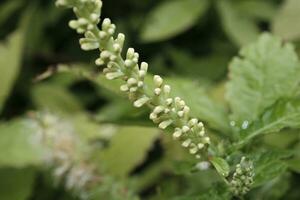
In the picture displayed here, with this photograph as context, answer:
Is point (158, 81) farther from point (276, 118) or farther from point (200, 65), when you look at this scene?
point (200, 65)

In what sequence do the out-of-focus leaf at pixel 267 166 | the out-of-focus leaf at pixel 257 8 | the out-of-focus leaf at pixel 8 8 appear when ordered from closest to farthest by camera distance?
the out-of-focus leaf at pixel 267 166 < the out-of-focus leaf at pixel 257 8 < the out-of-focus leaf at pixel 8 8

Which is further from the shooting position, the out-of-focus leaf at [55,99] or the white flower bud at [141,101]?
the out-of-focus leaf at [55,99]

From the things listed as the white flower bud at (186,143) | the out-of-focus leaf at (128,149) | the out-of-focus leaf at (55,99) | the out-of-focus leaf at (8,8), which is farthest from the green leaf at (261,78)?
the out-of-focus leaf at (8,8)

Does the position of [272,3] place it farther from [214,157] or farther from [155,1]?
[214,157]

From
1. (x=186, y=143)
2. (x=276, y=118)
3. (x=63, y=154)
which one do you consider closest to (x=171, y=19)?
(x=63, y=154)

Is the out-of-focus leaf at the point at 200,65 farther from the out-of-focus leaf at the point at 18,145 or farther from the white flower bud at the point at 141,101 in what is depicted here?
the white flower bud at the point at 141,101
